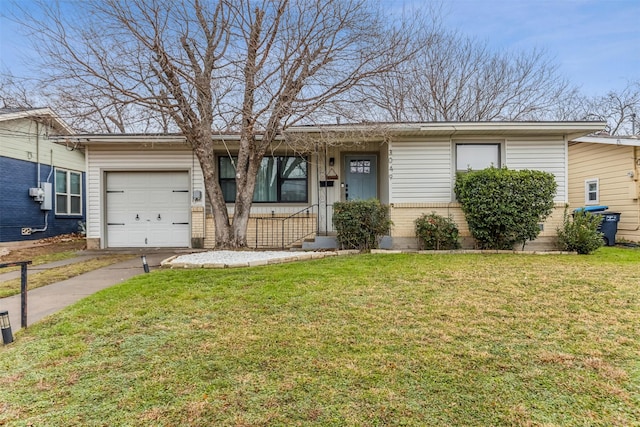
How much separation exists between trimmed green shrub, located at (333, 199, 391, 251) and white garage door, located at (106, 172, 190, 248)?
472 cm

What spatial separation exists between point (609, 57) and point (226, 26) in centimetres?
1737

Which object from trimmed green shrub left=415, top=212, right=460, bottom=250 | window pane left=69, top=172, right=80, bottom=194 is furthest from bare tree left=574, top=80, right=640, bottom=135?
window pane left=69, top=172, right=80, bottom=194

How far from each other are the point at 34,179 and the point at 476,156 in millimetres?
13968

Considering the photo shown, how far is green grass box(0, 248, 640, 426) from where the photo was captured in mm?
1979

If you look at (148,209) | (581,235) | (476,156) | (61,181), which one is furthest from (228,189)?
(581,235)

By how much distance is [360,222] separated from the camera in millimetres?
7703

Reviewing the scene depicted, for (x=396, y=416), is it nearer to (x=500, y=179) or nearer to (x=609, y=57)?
(x=500, y=179)

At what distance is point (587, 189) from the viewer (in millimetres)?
11734

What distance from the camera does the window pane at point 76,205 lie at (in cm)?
1338

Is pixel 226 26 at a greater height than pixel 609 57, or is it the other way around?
pixel 609 57

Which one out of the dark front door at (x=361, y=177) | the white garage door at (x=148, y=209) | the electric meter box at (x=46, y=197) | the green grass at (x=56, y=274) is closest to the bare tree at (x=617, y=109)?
the dark front door at (x=361, y=177)

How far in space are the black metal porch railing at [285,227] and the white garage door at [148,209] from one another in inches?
87.3

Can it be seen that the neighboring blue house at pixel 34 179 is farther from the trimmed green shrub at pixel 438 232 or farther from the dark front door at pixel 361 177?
the trimmed green shrub at pixel 438 232

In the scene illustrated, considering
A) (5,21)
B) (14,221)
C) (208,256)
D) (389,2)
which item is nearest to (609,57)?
(389,2)
